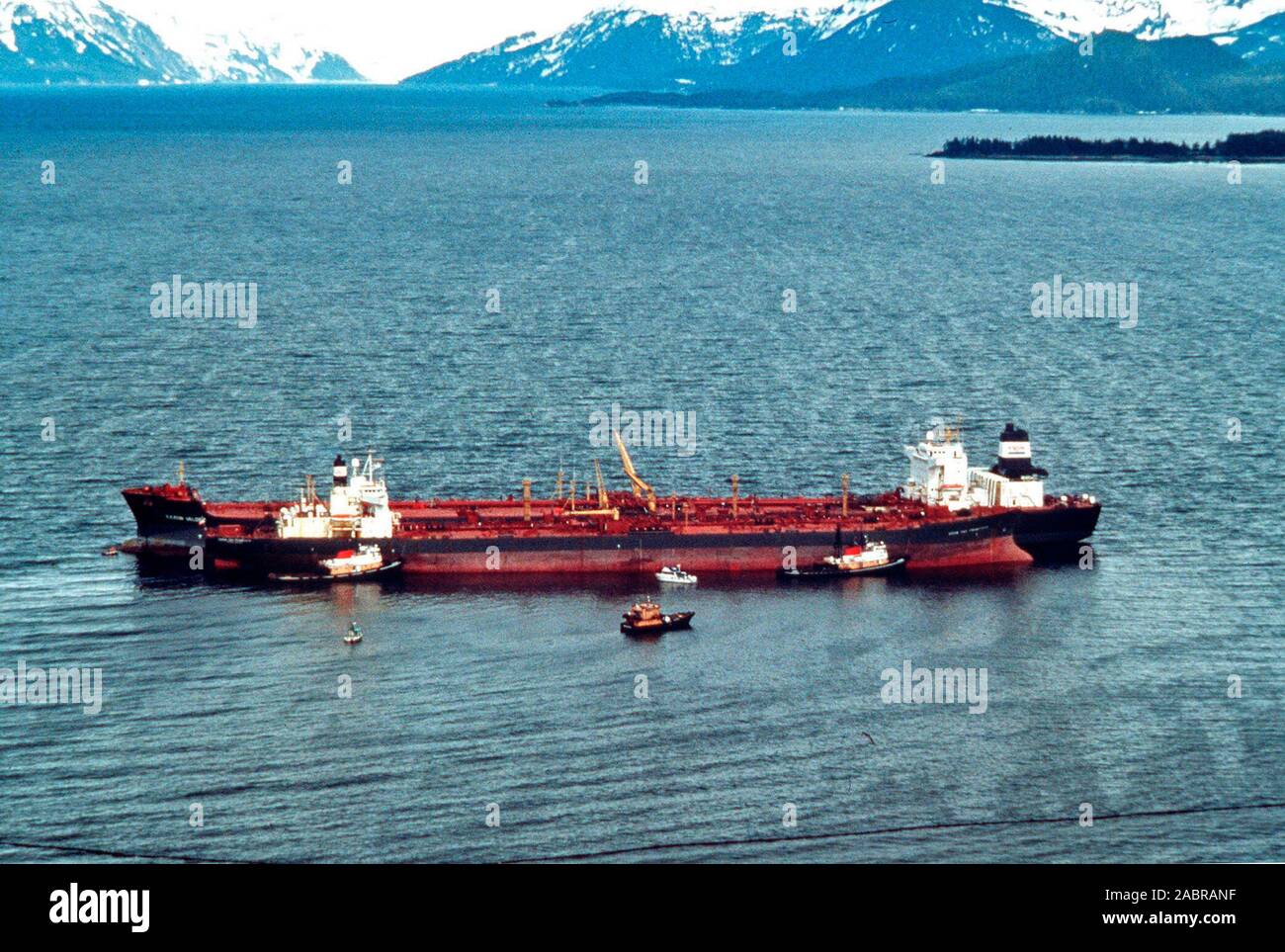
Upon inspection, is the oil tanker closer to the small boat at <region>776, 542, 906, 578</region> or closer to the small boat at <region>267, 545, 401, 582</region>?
the small boat at <region>267, 545, 401, 582</region>

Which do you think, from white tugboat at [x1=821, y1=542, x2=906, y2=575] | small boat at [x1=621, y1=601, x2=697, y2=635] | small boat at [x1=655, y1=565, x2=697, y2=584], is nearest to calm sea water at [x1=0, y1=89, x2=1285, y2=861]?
small boat at [x1=621, y1=601, x2=697, y2=635]

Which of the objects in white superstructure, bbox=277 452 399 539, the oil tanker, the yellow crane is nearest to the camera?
the oil tanker

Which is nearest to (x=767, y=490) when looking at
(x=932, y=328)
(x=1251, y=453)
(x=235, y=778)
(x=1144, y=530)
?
Answer: (x=1144, y=530)

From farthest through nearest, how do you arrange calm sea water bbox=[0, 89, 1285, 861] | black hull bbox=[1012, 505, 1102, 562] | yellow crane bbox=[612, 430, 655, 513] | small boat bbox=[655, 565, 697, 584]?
1. yellow crane bbox=[612, 430, 655, 513]
2. black hull bbox=[1012, 505, 1102, 562]
3. small boat bbox=[655, 565, 697, 584]
4. calm sea water bbox=[0, 89, 1285, 861]

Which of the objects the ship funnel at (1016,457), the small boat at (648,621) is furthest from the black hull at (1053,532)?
the small boat at (648,621)

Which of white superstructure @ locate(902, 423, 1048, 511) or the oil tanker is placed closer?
the oil tanker

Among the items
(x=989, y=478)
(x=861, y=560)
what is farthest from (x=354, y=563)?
(x=989, y=478)

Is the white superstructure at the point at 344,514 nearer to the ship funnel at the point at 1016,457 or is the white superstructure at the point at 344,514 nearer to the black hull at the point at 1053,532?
the ship funnel at the point at 1016,457

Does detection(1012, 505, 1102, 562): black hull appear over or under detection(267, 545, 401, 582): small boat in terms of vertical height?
over
